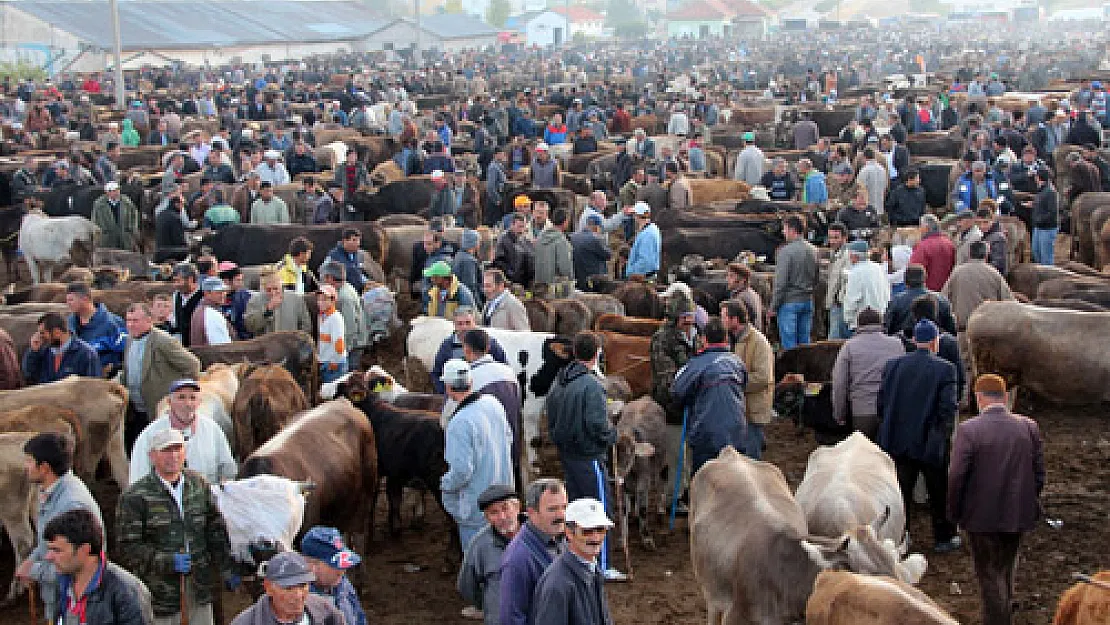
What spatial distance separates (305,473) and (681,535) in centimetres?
323

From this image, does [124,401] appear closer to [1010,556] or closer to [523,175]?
[1010,556]

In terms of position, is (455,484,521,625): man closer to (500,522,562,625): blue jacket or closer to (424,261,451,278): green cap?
(500,522,562,625): blue jacket

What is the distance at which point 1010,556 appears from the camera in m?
7.66

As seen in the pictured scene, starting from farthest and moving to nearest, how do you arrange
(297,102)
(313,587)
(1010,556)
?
1. (297,102)
2. (1010,556)
3. (313,587)

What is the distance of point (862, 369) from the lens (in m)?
9.55

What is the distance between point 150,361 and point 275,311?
227cm

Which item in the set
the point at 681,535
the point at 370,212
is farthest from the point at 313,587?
the point at 370,212

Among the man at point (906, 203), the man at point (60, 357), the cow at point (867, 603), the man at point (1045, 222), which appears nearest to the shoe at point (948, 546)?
the cow at point (867, 603)

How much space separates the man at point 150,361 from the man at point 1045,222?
1184 centimetres

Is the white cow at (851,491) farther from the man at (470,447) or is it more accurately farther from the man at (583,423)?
the man at (470,447)

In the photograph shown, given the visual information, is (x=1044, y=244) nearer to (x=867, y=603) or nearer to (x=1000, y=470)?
(x=1000, y=470)

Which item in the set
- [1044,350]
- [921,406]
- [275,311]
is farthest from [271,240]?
[921,406]

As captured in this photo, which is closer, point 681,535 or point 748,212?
point 681,535

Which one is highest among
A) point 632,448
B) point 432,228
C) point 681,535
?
point 432,228
